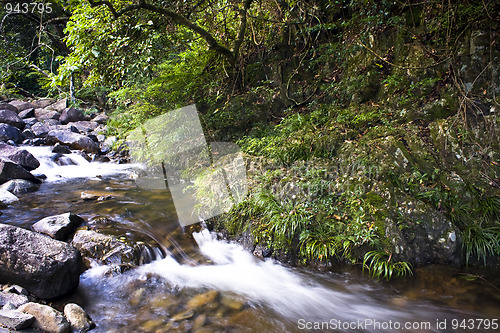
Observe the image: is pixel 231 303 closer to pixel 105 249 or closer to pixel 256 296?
pixel 256 296

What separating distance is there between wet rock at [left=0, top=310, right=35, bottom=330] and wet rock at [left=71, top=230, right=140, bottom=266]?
4.69 ft

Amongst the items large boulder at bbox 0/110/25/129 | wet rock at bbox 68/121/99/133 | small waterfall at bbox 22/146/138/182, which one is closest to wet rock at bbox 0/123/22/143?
large boulder at bbox 0/110/25/129

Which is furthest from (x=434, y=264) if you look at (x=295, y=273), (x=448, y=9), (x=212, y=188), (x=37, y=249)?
(x=37, y=249)

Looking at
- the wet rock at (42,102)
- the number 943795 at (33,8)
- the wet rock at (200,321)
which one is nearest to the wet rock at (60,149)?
the number 943795 at (33,8)

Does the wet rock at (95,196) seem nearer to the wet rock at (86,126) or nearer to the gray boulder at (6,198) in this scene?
the gray boulder at (6,198)

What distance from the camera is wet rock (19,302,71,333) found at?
2.71 meters

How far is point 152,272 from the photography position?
4109 mm

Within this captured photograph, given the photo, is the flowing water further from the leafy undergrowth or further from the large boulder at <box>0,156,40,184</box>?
the large boulder at <box>0,156,40,184</box>

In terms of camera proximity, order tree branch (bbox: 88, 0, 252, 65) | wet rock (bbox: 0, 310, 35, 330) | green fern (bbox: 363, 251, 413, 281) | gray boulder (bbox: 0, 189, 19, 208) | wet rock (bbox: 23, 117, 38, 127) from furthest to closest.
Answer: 1. wet rock (bbox: 23, 117, 38, 127)
2. gray boulder (bbox: 0, 189, 19, 208)
3. tree branch (bbox: 88, 0, 252, 65)
4. green fern (bbox: 363, 251, 413, 281)
5. wet rock (bbox: 0, 310, 35, 330)

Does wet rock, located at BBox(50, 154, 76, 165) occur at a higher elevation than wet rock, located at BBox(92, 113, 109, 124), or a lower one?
lower

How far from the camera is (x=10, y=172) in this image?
7.25 m

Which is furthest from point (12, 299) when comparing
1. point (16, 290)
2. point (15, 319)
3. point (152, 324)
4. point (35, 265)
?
point (152, 324)

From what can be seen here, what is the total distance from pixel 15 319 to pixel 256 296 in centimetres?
252

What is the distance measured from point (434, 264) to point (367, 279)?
939 mm
